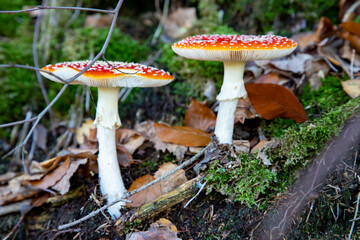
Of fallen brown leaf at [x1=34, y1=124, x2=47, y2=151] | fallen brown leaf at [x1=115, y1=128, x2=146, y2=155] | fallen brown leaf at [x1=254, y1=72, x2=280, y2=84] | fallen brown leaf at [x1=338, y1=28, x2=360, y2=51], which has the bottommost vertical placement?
fallen brown leaf at [x1=34, y1=124, x2=47, y2=151]

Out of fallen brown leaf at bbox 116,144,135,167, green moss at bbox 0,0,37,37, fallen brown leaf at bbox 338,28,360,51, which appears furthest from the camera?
green moss at bbox 0,0,37,37

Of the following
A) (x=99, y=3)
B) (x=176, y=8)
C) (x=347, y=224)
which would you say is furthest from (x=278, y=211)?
(x=99, y=3)

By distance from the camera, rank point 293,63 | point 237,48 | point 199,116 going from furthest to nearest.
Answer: point 293,63, point 199,116, point 237,48

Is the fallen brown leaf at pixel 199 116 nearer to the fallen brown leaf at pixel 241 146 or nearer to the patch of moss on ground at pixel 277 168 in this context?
the fallen brown leaf at pixel 241 146

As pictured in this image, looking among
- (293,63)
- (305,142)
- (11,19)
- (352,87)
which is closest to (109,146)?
(305,142)

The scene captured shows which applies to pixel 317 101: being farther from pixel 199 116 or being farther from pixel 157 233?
pixel 157 233

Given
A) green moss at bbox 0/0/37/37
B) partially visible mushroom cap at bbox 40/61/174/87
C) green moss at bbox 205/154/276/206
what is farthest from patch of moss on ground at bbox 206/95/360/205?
green moss at bbox 0/0/37/37

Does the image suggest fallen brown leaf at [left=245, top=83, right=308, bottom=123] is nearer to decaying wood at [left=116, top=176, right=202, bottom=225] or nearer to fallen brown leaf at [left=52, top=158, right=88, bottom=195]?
decaying wood at [left=116, top=176, right=202, bottom=225]
